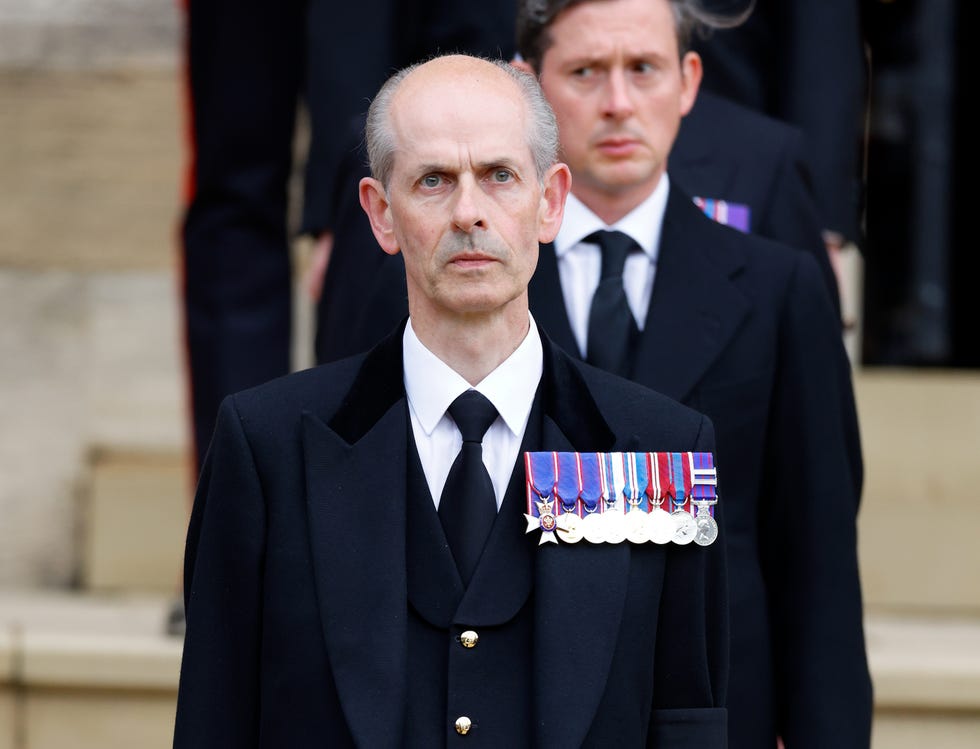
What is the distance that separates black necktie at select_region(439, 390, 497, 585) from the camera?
2.62m

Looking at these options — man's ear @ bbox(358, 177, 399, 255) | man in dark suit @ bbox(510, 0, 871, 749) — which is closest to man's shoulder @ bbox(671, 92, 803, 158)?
man in dark suit @ bbox(510, 0, 871, 749)

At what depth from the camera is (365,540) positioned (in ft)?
8.57

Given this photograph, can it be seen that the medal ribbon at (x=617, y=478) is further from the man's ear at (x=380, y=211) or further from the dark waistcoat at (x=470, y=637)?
the man's ear at (x=380, y=211)

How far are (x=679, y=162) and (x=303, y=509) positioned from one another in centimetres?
153

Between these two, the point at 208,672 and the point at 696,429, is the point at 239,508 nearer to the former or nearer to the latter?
the point at 208,672

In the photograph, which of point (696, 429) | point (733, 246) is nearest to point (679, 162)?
point (733, 246)

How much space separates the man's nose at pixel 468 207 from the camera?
2.61 meters

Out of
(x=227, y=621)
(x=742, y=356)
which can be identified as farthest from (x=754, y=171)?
(x=227, y=621)

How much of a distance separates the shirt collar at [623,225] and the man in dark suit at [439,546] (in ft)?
2.17

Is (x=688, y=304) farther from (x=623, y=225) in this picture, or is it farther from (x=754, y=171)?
(x=754, y=171)

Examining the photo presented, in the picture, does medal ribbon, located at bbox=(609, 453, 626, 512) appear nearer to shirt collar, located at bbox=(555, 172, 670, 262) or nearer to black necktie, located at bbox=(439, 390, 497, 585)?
black necktie, located at bbox=(439, 390, 497, 585)

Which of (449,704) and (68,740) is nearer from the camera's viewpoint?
(449,704)

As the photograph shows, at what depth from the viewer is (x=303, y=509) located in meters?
2.64

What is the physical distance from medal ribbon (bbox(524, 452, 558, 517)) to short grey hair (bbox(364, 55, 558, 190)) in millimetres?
371
